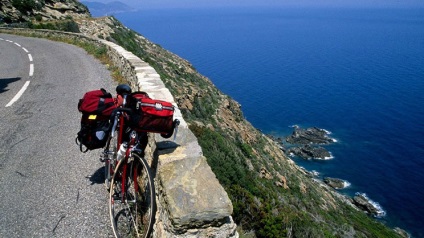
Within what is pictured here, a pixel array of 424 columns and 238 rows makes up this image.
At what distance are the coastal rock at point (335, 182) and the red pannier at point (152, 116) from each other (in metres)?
45.3

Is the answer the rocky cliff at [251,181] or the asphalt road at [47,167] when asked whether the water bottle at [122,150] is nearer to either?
the asphalt road at [47,167]

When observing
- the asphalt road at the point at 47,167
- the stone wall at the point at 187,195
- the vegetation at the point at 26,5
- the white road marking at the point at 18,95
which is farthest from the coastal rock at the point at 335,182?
the vegetation at the point at 26,5

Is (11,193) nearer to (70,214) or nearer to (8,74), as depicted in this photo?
(70,214)

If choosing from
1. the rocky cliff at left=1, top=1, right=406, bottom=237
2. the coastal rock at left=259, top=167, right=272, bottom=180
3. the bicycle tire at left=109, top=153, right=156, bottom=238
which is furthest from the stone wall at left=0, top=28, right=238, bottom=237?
the coastal rock at left=259, top=167, right=272, bottom=180

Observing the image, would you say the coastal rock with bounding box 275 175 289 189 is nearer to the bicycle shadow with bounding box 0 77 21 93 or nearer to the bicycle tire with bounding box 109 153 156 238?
the bicycle shadow with bounding box 0 77 21 93

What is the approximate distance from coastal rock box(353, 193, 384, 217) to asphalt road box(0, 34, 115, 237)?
36669mm

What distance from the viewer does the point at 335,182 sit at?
45.6 m

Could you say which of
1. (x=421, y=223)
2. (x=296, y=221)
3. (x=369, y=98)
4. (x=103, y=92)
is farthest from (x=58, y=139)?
(x=369, y=98)

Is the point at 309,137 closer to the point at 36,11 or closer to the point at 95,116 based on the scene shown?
the point at 36,11

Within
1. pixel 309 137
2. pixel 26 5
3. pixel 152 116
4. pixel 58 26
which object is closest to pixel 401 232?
pixel 309 137

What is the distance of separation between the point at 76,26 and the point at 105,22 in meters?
6.80

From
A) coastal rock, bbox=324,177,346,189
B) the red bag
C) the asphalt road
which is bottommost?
coastal rock, bbox=324,177,346,189

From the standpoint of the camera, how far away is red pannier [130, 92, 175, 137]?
147 inches

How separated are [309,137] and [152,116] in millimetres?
60591
